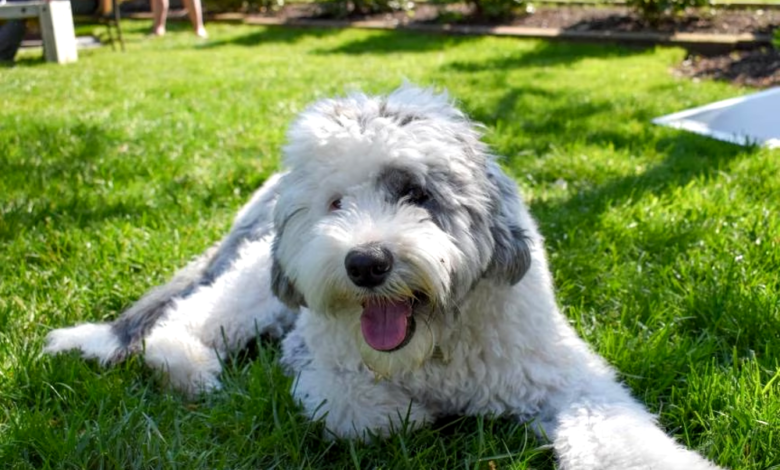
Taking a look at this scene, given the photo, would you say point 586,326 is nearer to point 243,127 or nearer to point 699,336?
point 699,336

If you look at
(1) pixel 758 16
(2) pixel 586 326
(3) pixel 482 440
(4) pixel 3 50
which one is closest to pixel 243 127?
(2) pixel 586 326

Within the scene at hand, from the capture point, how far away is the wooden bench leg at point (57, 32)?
10125mm

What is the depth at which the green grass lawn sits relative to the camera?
2.44m

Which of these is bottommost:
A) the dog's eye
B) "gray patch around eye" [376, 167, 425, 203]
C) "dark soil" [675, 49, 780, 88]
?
"dark soil" [675, 49, 780, 88]

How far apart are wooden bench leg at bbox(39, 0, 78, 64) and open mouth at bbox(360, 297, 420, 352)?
924cm

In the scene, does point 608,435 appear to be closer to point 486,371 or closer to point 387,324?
point 486,371

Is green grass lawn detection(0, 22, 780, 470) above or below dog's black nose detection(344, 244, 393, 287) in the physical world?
below

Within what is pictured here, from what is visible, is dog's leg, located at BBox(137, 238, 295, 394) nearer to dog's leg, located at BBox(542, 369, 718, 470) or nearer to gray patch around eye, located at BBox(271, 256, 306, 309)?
gray patch around eye, located at BBox(271, 256, 306, 309)

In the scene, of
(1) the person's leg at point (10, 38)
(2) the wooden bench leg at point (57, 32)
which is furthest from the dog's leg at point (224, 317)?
(1) the person's leg at point (10, 38)

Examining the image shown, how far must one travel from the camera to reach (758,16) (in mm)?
11102

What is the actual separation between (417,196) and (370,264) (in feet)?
1.15

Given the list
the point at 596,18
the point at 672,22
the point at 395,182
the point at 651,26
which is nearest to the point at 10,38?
the point at 596,18

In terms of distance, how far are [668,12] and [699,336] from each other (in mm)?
9277

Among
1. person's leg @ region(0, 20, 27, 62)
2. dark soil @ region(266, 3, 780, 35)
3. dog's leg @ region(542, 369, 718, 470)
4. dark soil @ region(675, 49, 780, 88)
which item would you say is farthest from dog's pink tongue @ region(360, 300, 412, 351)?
person's leg @ region(0, 20, 27, 62)
